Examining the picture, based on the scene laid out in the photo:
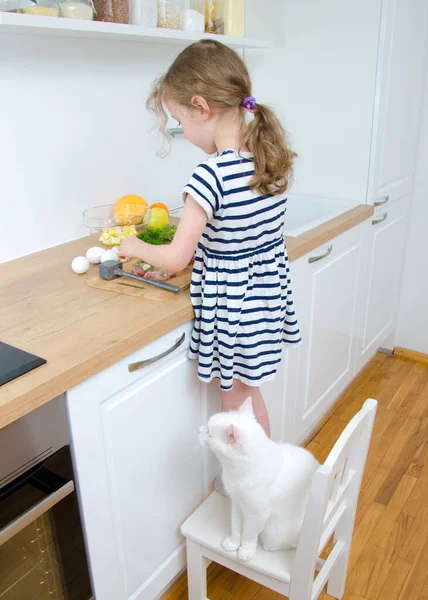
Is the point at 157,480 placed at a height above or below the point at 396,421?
above

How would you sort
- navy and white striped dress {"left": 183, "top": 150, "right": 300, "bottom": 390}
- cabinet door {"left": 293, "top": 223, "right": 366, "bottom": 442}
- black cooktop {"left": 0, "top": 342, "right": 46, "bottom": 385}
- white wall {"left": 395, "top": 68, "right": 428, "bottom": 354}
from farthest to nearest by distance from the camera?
white wall {"left": 395, "top": 68, "right": 428, "bottom": 354}
cabinet door {"left": 293, "top": 223, "right": 366, "bottom": 442}
navy and white striped dress {"left": 183, "top": 150, "right": 300, "bottom": 390}
black cooktop {"left": 0, "top": 342, "right": 46, "bottom": 385}

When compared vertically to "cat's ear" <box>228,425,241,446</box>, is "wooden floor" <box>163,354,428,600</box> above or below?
below

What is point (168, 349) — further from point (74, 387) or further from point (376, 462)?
point (376, 462)

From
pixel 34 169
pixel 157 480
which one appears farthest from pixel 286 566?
pixel 34 169

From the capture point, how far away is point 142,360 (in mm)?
1095

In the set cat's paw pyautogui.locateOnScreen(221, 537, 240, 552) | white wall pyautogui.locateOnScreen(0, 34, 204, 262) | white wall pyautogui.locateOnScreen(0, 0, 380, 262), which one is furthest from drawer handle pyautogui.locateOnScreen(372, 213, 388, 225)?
cat's paw pyautogui.locateOnScreen(221, 537, 240, 552)

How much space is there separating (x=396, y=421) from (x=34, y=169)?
1.66 meters

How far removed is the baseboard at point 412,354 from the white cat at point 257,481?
5.28 feet

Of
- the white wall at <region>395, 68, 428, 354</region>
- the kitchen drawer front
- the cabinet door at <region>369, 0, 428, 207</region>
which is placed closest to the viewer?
the kitchen drawer front

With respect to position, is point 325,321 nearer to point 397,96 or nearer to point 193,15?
point 397,96

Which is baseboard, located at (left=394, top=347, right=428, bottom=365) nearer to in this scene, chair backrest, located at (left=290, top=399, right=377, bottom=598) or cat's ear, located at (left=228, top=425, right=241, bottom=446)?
chair backrest, located at (left=290, top=399, right=377, bottom=598)

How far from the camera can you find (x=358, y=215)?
194 cm

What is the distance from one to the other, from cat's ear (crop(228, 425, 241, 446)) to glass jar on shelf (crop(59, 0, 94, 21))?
38.9 inches

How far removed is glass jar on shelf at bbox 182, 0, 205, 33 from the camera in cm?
154
